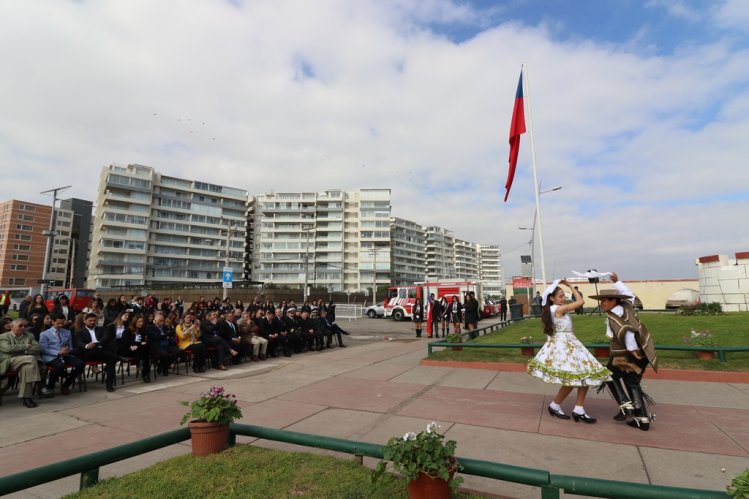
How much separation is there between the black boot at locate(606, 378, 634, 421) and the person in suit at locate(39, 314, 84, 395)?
948cm

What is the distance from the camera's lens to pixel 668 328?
13.3 meters

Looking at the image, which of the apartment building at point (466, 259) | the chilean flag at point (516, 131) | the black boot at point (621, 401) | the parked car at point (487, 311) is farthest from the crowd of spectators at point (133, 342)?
the apartment building at point (466, 259)

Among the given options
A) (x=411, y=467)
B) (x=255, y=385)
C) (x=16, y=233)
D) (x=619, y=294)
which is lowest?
(x=255, y=385)

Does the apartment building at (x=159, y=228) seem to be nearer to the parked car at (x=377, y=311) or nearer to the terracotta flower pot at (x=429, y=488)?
the parked car at (x=377, y=311)

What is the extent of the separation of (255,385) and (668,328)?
43.8ft

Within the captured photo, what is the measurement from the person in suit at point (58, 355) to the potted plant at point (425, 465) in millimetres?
7690

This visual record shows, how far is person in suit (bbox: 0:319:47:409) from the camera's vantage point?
684 cm

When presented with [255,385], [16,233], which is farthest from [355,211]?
[255,385]

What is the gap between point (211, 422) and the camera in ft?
13.3

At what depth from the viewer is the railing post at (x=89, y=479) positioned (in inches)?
133

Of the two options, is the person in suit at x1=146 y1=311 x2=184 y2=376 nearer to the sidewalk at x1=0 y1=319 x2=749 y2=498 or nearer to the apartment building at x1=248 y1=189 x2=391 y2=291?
the sidewalk at x1=0 y1=319 x2=749 y2=498

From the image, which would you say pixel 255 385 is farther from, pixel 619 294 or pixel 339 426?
pixel 619 294

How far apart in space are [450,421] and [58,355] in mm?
7504

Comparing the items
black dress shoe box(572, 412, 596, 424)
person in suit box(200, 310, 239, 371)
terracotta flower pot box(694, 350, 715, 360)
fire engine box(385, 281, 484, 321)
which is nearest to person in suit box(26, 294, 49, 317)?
person in suit box(200, 310, 239, 371)
